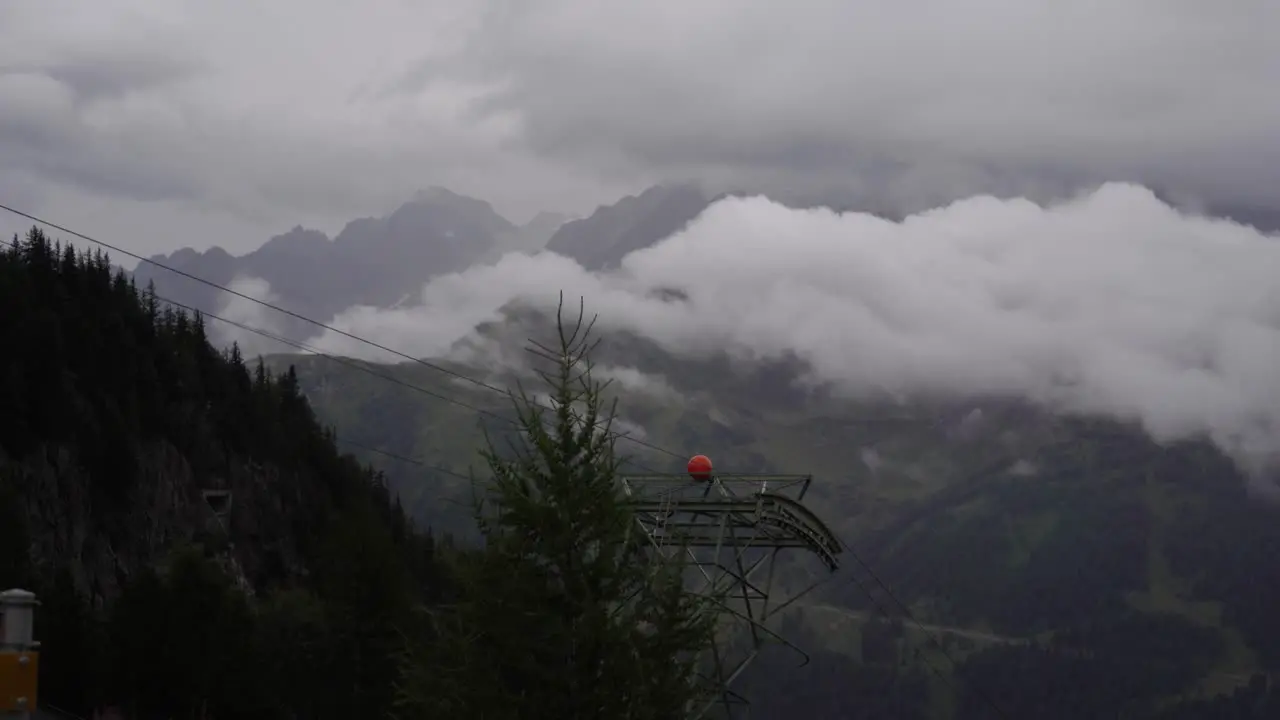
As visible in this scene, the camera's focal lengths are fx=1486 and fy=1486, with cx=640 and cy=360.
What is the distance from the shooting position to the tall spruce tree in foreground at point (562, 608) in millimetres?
19922

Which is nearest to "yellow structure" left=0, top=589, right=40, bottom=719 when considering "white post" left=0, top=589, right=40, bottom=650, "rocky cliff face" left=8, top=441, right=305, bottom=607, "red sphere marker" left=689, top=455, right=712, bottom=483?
"white post" left=0, top=589, right=40, bottom=650

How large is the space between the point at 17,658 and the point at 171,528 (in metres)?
133

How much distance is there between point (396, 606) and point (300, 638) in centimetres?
1468

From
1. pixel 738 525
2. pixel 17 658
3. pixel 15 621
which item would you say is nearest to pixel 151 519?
pixel 738 525

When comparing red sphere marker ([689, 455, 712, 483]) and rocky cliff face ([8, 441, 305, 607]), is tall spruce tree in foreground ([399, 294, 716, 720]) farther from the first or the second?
rocky cliff face ([8, 441, 305, 607])

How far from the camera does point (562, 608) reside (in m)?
20.5

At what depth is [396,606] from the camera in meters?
81.8

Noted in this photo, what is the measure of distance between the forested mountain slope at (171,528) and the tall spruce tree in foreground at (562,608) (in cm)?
423

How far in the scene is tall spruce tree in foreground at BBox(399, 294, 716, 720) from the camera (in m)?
19.9

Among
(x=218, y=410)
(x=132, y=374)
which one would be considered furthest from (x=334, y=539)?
(x=218, y=410)

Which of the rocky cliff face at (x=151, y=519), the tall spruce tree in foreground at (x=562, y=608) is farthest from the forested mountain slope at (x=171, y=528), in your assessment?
the tall spruce tree in foreground at (x=562, y=608)

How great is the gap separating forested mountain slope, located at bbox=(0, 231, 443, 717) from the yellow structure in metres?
10.8

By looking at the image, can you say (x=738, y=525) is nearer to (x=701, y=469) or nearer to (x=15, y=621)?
(x=701, y=469)

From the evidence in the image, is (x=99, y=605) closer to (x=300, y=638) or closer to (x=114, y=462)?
(x=114, y=462)
